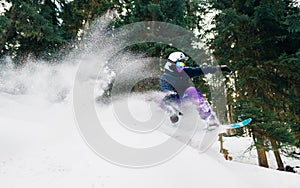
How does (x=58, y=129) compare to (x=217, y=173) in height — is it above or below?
above

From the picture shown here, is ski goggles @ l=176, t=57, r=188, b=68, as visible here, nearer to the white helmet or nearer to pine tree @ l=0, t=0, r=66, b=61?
the white helmet

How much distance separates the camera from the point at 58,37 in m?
10.2

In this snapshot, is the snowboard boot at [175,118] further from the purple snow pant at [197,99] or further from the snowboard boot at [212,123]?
the snowboard boot at [212,123]

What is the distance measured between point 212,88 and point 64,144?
23.5 feet

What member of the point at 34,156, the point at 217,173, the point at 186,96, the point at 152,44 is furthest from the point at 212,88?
the point at 34,156

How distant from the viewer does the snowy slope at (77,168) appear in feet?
11.6

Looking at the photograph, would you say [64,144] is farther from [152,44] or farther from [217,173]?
[152,44]

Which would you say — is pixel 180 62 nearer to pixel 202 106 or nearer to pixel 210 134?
pixel 202 106

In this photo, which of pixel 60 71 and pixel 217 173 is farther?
pixel 60 71

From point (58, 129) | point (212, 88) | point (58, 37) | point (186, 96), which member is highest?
point (58, 37)

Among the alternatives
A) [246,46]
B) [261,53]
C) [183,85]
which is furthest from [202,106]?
[261,53]

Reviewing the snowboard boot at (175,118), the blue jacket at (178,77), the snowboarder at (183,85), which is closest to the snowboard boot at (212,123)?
the snowboarder at (183,85)

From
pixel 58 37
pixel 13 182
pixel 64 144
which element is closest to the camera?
pixel 13 182

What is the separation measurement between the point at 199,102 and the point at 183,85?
1.98 ft
